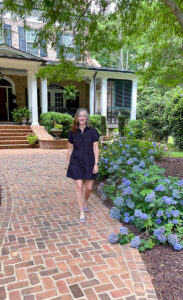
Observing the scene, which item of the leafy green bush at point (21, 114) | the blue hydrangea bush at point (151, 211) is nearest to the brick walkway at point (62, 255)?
the blue hydrangea bush at point (151, 211)

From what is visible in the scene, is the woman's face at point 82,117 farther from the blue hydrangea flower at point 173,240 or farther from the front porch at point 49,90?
the front porch at point 49,90

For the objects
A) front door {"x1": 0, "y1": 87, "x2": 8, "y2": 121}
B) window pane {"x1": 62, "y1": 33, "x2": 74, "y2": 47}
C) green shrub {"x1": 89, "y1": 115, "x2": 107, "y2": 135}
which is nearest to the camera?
window pane {"x1": 62, "y1": 33, "x2": 74, "y2": 47}

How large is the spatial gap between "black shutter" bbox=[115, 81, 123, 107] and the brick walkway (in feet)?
44.3

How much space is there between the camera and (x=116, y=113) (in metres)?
17.0

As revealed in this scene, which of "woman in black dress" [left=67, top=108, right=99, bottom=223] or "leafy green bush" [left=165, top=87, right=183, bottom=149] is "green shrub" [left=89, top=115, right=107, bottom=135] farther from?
"woman in black dress" [left=67, top=108, right=99, bottom=223]

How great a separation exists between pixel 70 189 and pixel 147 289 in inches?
117

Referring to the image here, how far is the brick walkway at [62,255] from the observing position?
204 centimetres

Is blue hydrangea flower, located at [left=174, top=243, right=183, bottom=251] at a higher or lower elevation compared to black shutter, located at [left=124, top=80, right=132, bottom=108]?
lower

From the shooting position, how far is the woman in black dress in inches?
130

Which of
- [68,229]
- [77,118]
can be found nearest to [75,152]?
[77,118]

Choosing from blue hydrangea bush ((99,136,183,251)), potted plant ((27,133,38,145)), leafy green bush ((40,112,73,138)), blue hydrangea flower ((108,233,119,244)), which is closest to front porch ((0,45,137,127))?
leafy green bush ((40,112,73,138))

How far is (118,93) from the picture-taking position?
16812 mm

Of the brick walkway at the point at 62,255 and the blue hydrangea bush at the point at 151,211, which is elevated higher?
the blue hydrangea bush at the point at 151,211

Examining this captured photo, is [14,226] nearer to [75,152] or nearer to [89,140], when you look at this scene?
[75,152]
